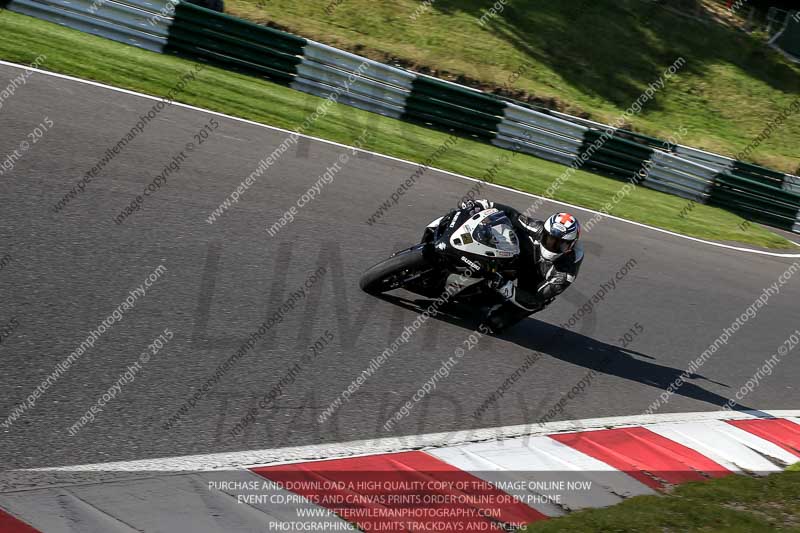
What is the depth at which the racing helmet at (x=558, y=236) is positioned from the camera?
Answer: 793 cm

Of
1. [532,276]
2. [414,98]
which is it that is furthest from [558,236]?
[414,98]

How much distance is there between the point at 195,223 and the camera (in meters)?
8.93

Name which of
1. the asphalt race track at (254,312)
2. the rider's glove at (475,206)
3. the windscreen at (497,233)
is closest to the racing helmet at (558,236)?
the windscreen at (497,233)

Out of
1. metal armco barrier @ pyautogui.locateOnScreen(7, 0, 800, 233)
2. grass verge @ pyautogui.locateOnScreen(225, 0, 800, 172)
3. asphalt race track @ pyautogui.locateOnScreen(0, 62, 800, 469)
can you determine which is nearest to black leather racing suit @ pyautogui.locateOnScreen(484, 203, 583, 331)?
asphalt race track @ pyautogui.locateOnScreen(0, 62, 800, 469)

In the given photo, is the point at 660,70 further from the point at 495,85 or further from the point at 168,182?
the point at 168,182

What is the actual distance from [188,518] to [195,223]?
496 cm

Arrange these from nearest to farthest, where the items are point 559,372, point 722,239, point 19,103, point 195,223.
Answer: point 559,372
point 195,223
point 19,103
point 722,239

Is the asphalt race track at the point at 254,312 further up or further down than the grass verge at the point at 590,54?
further up

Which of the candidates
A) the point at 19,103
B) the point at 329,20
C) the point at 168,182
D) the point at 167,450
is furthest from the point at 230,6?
the point at 167,450

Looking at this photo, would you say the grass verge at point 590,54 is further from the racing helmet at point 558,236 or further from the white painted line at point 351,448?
the white painted line at point 351,448

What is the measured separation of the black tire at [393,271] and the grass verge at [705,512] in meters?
3.09

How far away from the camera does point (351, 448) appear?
5.64 meters

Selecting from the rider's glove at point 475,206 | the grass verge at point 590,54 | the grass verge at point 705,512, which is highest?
the rider's glove at point 475,206

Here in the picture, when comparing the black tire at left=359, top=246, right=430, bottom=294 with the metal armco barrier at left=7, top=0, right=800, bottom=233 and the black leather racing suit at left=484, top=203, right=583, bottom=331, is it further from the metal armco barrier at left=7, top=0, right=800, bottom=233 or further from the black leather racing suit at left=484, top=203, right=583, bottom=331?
the metal armco barrier at left=7, top=0, right=800, bottom=233
